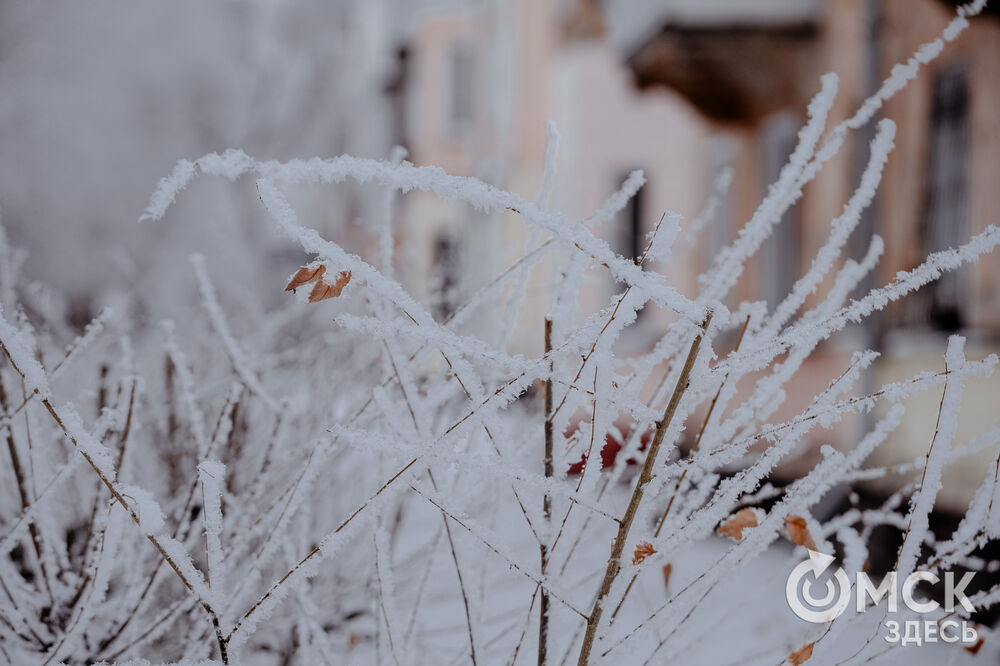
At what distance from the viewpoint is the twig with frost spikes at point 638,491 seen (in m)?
0.94

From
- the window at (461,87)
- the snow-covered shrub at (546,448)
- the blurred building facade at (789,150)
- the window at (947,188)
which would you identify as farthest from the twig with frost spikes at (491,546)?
the window at (461,87)

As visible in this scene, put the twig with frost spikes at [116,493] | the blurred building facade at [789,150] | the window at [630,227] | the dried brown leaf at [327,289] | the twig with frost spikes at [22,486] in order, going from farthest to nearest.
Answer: the window at [630,227] → the blurred building facade at [789,150] → the twig with frost spikes at [22,486] → the dried brown leaf at [327,289] → the twig with frost spikes at [116,493]

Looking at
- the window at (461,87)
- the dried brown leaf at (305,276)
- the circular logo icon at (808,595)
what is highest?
the window at (461,87)

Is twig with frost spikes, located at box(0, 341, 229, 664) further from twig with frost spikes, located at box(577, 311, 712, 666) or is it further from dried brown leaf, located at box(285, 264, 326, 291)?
twig with frost spikes, located at box(577, 311, 712, 666)

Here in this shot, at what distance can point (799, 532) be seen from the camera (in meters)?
1.33

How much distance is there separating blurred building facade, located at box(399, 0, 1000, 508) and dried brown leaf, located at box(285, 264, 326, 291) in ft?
2.28

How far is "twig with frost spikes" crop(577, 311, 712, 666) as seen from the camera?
3.07 feet

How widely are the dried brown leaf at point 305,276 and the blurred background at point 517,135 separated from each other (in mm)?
224

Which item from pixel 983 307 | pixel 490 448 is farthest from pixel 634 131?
pixel 490 448

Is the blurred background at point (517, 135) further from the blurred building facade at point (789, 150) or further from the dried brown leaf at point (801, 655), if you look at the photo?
the dried brown leaf at point (801, 655)

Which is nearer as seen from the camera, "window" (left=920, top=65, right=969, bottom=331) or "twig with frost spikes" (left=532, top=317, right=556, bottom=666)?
"twig with frost spikes" (left=532, top=317, right=556, bottom=666)

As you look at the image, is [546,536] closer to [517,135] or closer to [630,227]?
[630,227]

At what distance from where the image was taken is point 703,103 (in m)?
7.98

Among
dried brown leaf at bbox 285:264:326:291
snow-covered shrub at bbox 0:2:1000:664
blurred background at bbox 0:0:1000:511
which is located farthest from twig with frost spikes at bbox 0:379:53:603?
blurred background at bbox 0:0:1000:511
